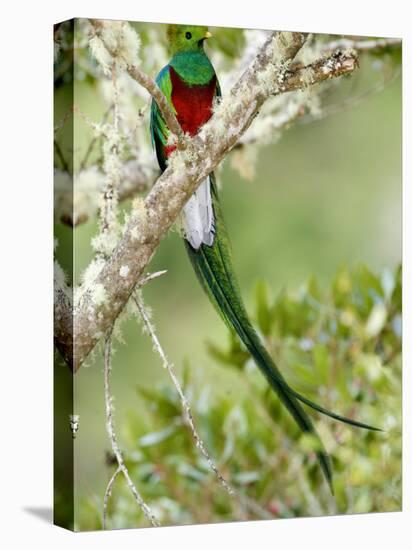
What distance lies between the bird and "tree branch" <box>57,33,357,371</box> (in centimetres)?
6

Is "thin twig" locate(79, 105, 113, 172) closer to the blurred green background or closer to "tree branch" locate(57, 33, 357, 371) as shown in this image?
the blurred green background

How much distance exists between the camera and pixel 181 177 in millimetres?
3732

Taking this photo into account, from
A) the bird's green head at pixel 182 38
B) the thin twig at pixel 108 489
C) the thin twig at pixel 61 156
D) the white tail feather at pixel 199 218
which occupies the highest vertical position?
the bird's green head at pixel 182 38

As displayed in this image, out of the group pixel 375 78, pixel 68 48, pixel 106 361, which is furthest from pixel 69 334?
pixel 375 78

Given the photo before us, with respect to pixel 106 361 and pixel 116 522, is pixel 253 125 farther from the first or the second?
pixel 116 522

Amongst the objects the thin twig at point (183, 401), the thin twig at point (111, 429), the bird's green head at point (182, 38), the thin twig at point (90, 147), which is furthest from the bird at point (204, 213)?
the thin twig at point (111, 429)

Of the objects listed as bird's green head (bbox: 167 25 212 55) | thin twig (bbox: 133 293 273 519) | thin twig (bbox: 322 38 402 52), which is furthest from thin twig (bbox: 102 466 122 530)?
thin twig (bbox: 322 38 402 52)

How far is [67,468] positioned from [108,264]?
70cm

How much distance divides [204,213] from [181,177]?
0.18 m

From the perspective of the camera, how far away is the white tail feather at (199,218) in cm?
381

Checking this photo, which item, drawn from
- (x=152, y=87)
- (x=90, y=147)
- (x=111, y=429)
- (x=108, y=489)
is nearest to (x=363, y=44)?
(x=152, y=87)

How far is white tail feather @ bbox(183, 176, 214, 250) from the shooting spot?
3.81m

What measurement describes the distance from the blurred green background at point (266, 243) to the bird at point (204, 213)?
0.05 m

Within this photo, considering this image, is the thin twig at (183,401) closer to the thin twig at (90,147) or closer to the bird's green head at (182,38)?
the thin twig at (90,147)
